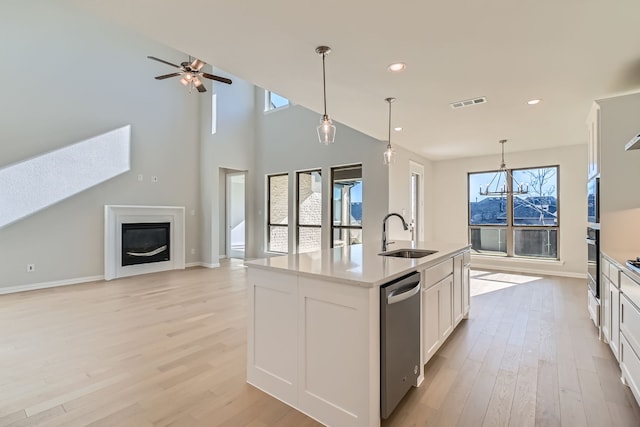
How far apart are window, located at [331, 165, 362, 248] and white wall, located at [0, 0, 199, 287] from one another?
341 cm

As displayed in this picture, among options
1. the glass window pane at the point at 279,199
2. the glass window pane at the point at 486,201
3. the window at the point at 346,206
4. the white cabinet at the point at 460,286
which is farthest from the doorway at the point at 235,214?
the white cabinet at the point at 460,286

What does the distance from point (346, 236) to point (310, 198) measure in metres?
1.35

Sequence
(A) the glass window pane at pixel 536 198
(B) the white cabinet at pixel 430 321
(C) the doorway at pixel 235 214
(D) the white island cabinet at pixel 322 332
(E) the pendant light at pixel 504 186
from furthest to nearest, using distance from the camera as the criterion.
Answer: (C) the doorway at pixel 235 214 → (E) the pendant light at pixel 504 186 → (A) the glass window pane at pixel 536 198 → (B) the white cabinet at pixel 430 321 → (D) the white island cabinet at pixel 322 332

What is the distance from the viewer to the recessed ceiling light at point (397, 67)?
2.59 m

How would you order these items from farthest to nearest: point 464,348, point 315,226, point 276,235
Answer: point 276,235 → point 315,226 → point 464,348

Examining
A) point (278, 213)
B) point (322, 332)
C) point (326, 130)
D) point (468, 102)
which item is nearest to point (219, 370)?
point (322, 332)

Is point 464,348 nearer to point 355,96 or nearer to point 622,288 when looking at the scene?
point 622,288

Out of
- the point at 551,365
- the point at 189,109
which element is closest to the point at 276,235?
the point at 189,109

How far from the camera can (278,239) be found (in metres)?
7.71

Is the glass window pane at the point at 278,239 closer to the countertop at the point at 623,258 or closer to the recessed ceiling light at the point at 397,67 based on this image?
the recessed ceiling light at the point at 397,67

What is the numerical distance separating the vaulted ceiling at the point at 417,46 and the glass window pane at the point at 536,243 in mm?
3064

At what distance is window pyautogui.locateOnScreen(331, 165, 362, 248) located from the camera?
6.27m

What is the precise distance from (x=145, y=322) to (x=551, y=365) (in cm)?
392

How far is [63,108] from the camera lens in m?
5.12
